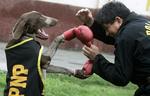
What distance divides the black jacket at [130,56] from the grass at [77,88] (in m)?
3.71

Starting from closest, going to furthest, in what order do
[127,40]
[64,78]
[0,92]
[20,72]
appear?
1. [127,40]
2. [20,72]
3. [0,92]
4. [64,78]

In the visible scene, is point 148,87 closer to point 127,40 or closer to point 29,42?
point 127,40

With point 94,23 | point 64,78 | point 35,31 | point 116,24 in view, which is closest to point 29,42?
point 35,31

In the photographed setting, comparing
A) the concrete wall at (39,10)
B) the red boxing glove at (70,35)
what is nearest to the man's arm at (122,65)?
the red boxing glove at (70,35)

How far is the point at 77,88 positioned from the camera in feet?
30.2

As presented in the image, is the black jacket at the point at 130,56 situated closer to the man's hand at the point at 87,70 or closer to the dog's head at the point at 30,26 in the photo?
the man's hand at the point at 87,70

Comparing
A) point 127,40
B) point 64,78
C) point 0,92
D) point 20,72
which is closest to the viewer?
point 127,40

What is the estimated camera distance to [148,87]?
4.96 m

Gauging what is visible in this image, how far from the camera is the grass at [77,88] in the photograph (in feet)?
29.0

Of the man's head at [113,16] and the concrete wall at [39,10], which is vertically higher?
the man's head at [113,16]

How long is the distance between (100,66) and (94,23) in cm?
84

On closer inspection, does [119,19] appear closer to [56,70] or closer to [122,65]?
[122,65]

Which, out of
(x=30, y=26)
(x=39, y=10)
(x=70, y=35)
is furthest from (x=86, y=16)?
(x=39, y=10)

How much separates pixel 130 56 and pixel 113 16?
39cm
